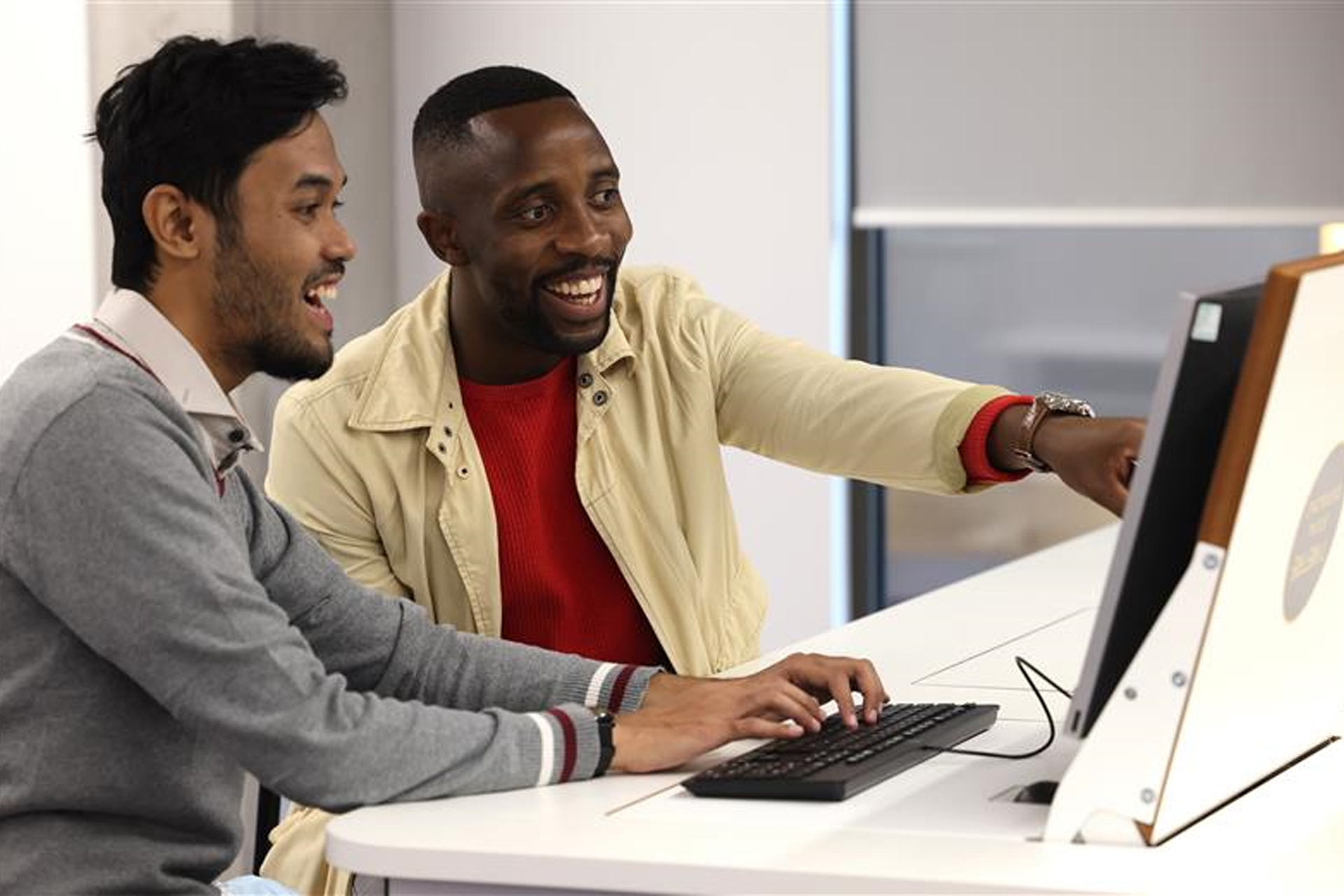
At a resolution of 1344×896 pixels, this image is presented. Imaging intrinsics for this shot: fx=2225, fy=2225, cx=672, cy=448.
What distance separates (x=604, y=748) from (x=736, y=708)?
0.15 metres

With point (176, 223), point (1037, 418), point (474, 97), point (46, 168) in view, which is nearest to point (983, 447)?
point (1037, 418)

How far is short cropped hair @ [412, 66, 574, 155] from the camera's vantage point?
8.36 ft

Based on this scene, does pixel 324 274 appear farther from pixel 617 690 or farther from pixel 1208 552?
pixel 1208 552

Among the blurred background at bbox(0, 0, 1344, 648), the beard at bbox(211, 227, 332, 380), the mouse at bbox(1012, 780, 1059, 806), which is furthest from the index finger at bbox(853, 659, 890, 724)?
the blurred background at bbox(0, 0, 1344, 648)

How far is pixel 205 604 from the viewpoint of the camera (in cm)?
160

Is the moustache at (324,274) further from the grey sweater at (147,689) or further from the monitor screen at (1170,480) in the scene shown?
the monitor screen at (1170,480)

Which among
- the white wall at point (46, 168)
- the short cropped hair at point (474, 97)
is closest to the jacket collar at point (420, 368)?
the short cropped hair at point (474, 97)

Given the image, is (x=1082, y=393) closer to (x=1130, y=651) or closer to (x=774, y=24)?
(x=774, y=24)

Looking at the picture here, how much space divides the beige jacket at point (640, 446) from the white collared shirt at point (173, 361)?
0.62 m

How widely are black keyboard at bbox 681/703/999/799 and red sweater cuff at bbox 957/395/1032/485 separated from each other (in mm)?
309

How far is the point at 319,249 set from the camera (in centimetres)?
188

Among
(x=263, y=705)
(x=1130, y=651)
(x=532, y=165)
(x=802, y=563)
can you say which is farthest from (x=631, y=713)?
(x=802, y=563)

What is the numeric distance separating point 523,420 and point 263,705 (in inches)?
37.6

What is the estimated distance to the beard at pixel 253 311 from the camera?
1825mm
